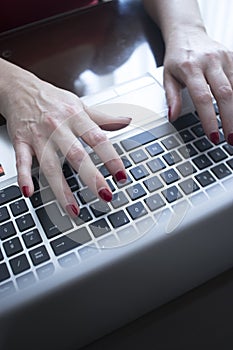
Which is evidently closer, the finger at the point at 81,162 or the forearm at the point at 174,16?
the finger at the point at 81,162

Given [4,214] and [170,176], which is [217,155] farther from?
[4,214]

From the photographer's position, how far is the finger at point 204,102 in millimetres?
429

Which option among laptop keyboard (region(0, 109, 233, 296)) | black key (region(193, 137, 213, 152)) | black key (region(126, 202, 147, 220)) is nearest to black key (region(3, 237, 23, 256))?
laptop keyboard (region(0, 109, 233, 296))

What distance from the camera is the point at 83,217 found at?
37 centimetres

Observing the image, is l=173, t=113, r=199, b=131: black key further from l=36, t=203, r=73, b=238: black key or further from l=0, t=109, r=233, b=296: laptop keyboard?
l=36, t=203, r=73, b=238: black key

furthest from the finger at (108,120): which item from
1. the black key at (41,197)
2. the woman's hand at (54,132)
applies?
the black key at (41,197)

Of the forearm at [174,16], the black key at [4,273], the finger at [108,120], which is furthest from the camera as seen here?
the forearm at [174,16]

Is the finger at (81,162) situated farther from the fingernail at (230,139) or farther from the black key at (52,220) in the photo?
the fingernail at (230,139)

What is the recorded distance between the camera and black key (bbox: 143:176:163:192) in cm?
39

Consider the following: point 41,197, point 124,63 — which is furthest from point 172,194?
point 124,63

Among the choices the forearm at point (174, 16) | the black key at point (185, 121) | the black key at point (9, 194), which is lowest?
the black key at point (9, 194)

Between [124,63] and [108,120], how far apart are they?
0.15m

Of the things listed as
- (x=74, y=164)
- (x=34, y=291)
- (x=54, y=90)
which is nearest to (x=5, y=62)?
(x=54, y=90)

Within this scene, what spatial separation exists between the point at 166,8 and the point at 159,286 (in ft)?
1.28
